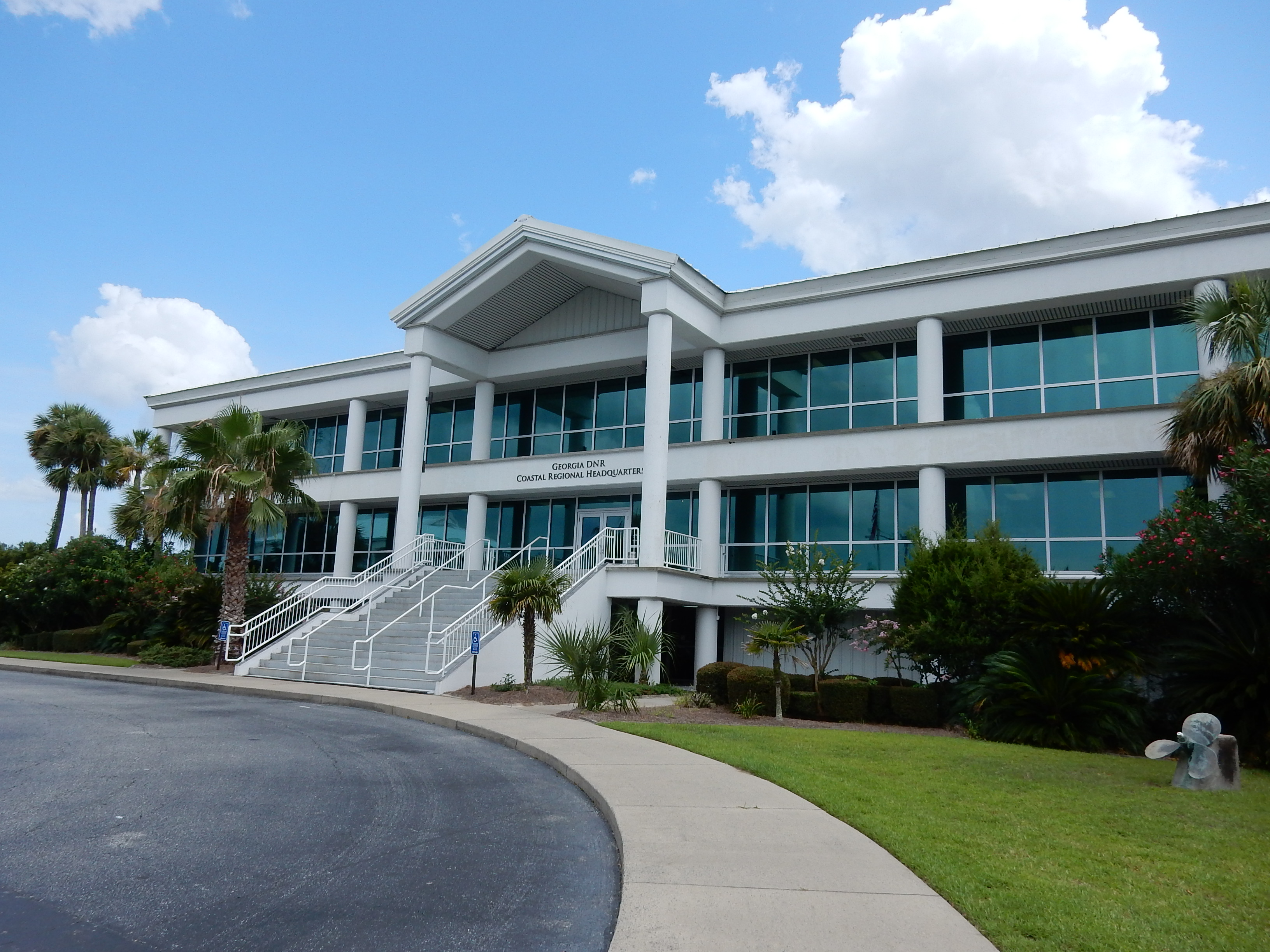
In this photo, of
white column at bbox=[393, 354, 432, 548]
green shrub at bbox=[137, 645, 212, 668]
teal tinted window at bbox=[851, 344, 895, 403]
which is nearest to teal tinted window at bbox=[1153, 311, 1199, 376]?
teal tinted window at bbox=[851, 344, 895, 403]

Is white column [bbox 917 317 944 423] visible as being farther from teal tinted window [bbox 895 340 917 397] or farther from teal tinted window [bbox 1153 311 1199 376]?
teal tinted window [bbox 1153 311 1199 376]

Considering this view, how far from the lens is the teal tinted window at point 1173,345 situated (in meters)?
21.6

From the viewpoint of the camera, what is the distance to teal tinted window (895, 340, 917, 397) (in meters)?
24.8

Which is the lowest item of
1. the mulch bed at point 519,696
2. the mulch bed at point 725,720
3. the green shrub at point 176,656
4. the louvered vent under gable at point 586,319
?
the mulch bed at point 725,720

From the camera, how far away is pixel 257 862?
20.1 feet

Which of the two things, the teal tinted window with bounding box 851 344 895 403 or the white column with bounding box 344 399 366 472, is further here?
the white column with bounding box 344 399 366 472

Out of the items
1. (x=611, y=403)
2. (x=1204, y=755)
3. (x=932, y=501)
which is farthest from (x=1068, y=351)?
(x=1204, y=755)

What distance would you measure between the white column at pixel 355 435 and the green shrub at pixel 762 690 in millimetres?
20825

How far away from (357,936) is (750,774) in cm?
546

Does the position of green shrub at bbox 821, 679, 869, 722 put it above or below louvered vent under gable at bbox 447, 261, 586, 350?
below

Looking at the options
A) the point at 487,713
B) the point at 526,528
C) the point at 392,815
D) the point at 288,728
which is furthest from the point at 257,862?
the point at 526,528

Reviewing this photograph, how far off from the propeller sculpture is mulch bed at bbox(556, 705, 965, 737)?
4465 mm

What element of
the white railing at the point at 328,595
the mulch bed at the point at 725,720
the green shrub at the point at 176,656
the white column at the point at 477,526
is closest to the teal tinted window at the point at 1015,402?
the mulch bed at the point at 725,720

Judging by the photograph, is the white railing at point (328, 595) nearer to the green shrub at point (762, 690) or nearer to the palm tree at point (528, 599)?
the palm tree at point (528, 599)
